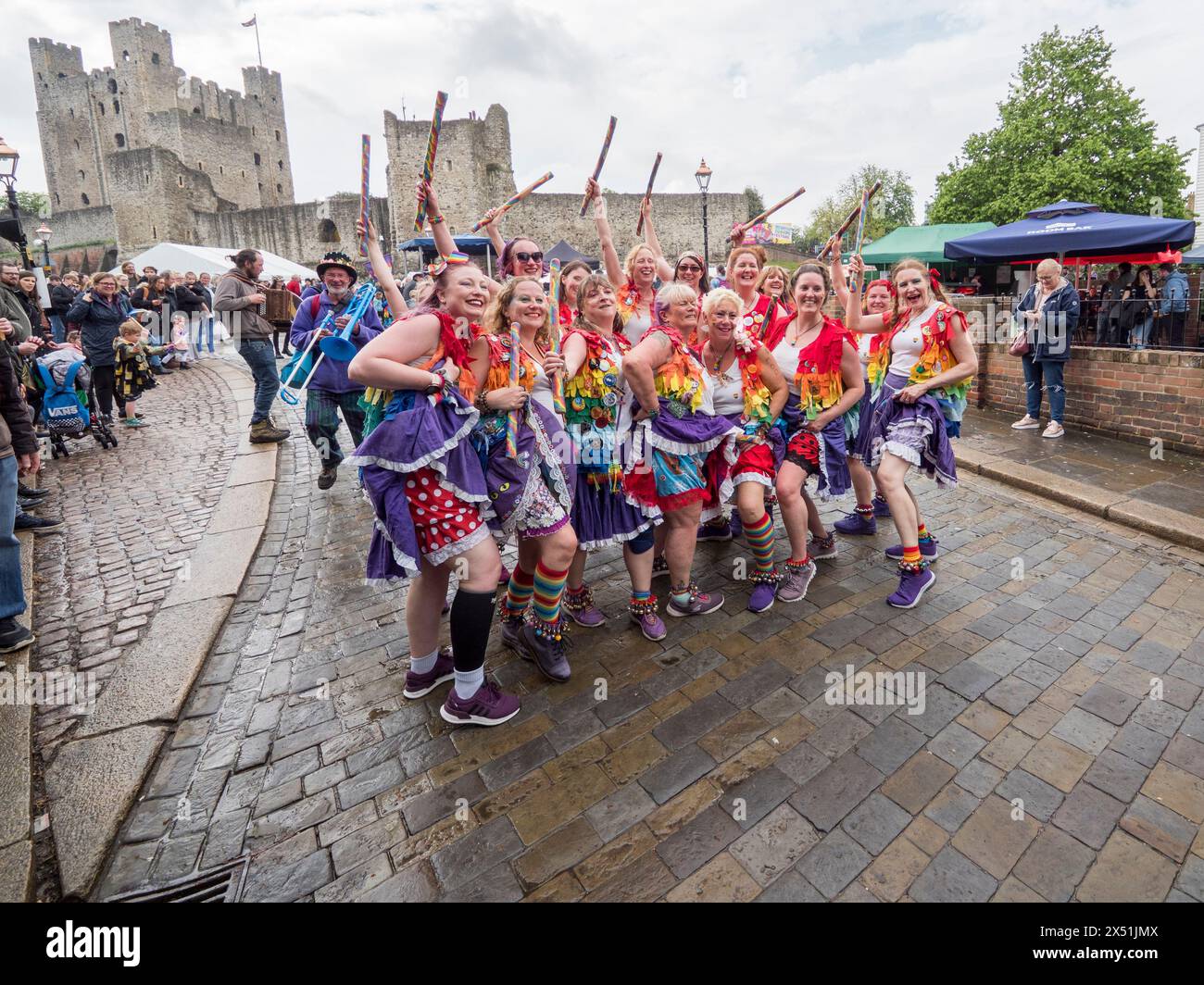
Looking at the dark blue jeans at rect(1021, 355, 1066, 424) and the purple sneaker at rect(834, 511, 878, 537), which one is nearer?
the purple sneaker at rect(834, 511, 878, 537)

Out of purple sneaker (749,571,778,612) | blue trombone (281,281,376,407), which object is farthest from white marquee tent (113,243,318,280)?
purple sneaker (749,571,778,612)

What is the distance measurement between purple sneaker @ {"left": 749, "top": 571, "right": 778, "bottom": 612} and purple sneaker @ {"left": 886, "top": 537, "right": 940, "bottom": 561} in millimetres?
964

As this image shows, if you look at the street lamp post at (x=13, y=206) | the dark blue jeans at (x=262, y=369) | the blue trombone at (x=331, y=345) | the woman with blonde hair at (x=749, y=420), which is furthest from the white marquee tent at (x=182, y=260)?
the woman with blonde hair at (x=749, y=420)

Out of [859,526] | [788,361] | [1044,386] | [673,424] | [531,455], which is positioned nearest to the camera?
[531,455]

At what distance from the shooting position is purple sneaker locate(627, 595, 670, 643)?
3500 millimetres

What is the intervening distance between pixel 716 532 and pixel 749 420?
4.41ft

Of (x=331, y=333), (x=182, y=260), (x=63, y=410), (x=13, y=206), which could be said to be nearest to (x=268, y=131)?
(x=182, y=260)

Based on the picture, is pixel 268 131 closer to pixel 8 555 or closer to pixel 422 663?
pixel 8 555

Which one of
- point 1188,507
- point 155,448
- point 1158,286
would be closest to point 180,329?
point 155,448

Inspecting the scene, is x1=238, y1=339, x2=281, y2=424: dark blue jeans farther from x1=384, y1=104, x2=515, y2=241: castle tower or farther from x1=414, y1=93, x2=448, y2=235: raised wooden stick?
x1=384, y1=104, x2=515, y2=241: castle tower

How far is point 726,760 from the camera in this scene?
8.52 ft

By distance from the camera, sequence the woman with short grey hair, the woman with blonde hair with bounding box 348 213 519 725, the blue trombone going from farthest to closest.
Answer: the woman with short grey hair, the blue trombone, the woman with blonde hair with bounding box 348 213 519 725
